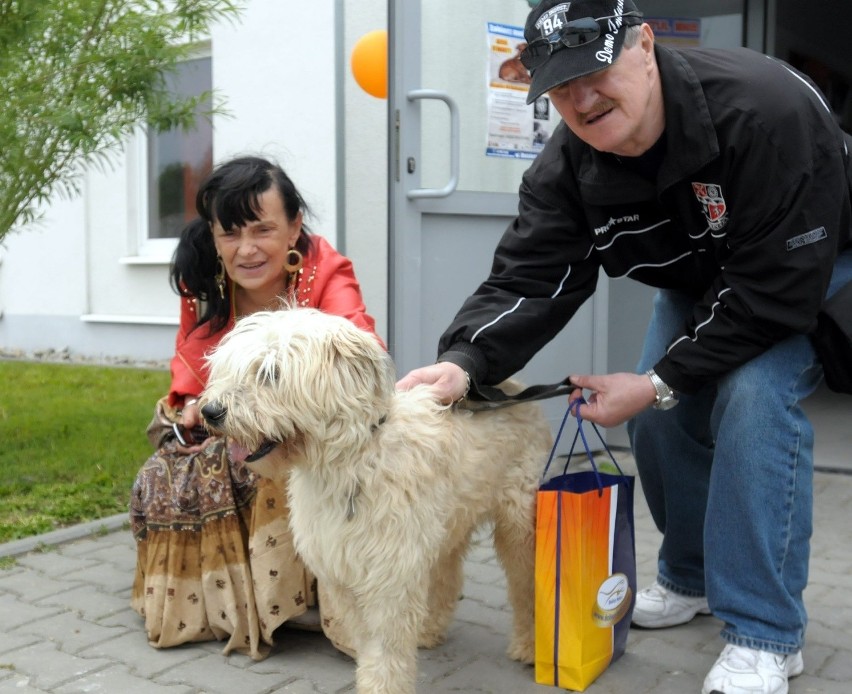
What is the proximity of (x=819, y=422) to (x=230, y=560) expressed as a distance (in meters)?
5.05

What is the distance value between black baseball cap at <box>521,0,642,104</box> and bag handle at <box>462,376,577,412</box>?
2.92 ft

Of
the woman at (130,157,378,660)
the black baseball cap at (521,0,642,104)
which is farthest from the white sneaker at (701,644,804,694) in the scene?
the black baseball cap at (521,0,642,104)

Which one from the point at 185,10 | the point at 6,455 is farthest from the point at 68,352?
the point at 185,10

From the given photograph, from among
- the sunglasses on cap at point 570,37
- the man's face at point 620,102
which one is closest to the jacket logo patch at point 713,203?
the man's face at point 620,102

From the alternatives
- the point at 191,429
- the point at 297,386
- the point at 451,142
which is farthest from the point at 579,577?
the point at 451,142

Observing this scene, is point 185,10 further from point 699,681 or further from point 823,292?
point 699,681

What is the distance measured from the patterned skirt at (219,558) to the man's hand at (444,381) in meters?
0.64

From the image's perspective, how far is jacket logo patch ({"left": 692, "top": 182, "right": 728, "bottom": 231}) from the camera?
2.79 m

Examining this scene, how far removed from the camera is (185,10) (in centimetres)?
515

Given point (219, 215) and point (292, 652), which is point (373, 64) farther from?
point (292, 652)

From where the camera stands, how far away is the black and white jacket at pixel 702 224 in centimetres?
268

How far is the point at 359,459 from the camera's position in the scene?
2.64 meters

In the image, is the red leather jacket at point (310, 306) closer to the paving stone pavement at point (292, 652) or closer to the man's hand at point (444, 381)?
the man's hand at point (444, 381)

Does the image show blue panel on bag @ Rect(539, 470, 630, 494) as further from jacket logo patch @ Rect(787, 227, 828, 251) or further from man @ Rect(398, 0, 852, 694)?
jacket logo patch @ Rect(787, 227, 828, 251)
